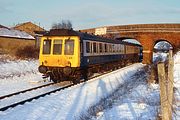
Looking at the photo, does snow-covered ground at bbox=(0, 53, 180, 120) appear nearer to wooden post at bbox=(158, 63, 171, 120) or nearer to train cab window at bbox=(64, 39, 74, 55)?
wooden post at bbox=(158, 63, 171, 120)

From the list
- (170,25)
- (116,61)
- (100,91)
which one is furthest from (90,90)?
(170,25)

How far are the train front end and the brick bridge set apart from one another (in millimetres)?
31127

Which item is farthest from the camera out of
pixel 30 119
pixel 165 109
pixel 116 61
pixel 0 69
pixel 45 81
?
pixel 116 61

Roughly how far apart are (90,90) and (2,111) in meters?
5.76

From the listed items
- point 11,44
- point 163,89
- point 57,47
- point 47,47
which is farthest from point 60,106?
point 11,44

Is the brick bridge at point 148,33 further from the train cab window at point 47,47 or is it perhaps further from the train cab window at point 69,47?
the train cab window at point 69,47

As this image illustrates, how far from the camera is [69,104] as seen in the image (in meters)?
11.5

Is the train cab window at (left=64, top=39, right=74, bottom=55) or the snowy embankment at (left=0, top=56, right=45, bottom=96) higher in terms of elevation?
the train cab window at (left=64, top=39, right=74, bottom=55)

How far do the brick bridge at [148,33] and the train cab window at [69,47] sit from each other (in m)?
31.5

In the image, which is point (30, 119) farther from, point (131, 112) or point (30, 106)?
A: point (131, 112)

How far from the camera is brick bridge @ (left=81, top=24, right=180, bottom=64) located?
4894cm

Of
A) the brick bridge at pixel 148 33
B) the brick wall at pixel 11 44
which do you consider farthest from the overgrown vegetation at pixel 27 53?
the brick bridge at pixel 148 33

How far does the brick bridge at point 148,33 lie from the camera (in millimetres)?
48938

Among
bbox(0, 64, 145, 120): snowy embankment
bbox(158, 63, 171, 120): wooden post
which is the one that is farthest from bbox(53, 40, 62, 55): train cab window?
bbox(158, 63, 171, 120): wooden post
